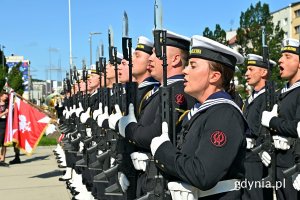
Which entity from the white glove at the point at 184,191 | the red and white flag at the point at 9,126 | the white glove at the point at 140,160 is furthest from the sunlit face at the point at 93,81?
the white glove at the point at 184,191

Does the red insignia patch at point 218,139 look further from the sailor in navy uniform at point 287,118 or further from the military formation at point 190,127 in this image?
the sailor in navy uniform at point 287,118

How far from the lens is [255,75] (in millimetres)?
6195

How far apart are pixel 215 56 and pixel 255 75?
3.35 m

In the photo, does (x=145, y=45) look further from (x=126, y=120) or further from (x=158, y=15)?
(x=158, y=15)

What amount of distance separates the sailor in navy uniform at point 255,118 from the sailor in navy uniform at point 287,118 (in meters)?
0.28

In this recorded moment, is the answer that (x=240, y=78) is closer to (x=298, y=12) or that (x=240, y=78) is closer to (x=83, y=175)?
(x=83, y=175)

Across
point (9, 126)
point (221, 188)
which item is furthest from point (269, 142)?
point (9, 126)

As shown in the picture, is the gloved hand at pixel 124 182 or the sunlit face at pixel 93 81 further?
the sunlit face at pixel 93 81

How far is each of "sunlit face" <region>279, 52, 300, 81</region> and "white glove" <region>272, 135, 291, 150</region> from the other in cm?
67

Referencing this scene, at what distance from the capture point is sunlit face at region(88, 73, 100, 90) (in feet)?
27.8

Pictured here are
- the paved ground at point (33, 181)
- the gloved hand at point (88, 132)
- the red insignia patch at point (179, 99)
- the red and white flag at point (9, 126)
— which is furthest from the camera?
the red and white flag at point (9, 126)

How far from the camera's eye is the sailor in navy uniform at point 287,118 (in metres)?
4.71

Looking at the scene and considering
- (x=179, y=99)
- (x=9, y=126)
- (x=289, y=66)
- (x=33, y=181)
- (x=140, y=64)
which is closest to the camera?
(x=179, y=99)

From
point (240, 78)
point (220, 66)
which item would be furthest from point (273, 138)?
point (240, 78)
